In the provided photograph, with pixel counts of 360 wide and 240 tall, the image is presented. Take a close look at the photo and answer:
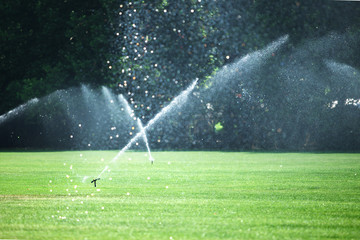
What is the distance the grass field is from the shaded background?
53.7ft

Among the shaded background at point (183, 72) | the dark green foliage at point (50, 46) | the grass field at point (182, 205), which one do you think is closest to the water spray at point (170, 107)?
the shaded background at point (183, 72)

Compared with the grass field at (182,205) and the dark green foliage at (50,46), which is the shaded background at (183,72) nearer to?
the dark green foliage at (50,46)

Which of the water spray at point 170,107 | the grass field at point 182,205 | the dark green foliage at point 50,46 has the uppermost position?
the dark green foliage at point 50,46

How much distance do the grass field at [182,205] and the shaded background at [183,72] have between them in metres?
16.4

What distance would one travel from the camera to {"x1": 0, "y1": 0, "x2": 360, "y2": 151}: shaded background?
30.7 meters

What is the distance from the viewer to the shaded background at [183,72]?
3066 centimetres

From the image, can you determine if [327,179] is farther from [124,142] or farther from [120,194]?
[124,142]

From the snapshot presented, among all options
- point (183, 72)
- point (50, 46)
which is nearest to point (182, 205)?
point (183, 72)

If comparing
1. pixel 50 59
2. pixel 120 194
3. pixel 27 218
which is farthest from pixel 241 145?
pixel 27 218

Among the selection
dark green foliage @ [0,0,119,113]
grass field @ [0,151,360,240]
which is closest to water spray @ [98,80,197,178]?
dark green foliage @ [0,0,119,113]

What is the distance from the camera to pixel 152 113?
1250 inches

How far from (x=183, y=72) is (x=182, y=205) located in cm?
2343

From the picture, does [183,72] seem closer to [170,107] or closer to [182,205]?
[170,107]

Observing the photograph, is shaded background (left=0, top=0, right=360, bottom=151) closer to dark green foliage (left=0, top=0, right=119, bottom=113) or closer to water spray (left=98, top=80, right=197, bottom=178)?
dark green foliage (left=0, top=0, right=119, bottom=113)
